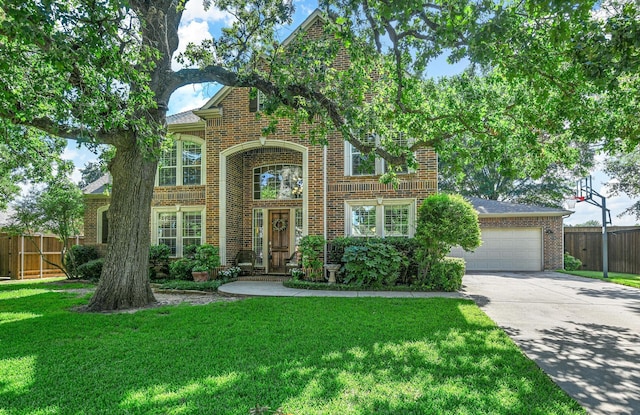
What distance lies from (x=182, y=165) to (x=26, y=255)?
329 inches

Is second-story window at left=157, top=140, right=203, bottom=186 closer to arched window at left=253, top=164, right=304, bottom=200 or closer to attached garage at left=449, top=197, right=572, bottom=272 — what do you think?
arched window at left=253, top=164, right=304, bottom=200

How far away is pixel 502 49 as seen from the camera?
5.94 meters

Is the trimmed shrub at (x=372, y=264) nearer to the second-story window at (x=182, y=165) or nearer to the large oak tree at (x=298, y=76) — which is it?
the large oak tree at (x=298, y=76)

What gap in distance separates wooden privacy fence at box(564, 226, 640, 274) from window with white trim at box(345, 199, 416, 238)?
10753 millimetres

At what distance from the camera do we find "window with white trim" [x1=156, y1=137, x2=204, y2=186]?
1413 cm

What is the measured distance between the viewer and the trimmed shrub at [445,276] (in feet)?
34.3

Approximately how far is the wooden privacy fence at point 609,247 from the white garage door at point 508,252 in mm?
3160

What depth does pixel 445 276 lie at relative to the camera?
416 inches

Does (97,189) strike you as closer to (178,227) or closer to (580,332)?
(178,227)

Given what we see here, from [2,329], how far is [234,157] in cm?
869

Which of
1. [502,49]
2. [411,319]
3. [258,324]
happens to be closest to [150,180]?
[258,324]

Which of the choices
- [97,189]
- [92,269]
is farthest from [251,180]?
[97,189]

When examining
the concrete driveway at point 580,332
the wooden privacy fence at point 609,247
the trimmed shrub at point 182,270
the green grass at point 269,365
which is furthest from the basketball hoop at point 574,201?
the trimmed shrub at point 182,270

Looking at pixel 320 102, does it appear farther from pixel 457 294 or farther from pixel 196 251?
pixel 196 251
